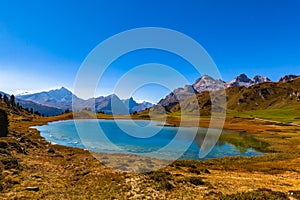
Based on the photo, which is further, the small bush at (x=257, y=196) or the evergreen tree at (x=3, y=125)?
the evergreen tree at (x=3, y=125)

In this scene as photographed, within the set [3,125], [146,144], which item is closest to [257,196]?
[146,144]

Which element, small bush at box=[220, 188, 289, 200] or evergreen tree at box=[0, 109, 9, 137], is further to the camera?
evergreen tree at box=[0, 109, 9, 137]

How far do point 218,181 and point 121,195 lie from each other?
543 inches

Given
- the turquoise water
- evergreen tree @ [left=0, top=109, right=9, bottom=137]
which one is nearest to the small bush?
the turquoise water

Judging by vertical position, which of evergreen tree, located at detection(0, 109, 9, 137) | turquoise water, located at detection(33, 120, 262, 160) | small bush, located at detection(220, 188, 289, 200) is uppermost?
evergreen tree, located at detection(0, 109, 9, 137)

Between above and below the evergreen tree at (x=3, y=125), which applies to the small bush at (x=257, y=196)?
below

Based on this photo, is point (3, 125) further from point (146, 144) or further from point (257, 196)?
point (257, 196)

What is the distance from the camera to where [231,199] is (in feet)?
70.6

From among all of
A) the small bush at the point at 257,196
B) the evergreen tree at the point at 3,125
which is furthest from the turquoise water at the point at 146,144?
the small bush at the point at 257,196

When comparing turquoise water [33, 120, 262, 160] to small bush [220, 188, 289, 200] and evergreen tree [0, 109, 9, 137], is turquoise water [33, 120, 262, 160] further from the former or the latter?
small bush [220, 188, 289, 200]

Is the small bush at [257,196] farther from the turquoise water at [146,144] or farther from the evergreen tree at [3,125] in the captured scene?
the evergreen tree at [3,125]

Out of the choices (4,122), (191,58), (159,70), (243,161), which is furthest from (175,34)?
(4,122)

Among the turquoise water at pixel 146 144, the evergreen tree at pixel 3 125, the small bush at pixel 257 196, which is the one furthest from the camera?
the turquoise water at pixel 146 144

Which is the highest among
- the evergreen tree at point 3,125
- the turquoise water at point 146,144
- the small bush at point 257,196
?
the evergreen tree at point 3,125
